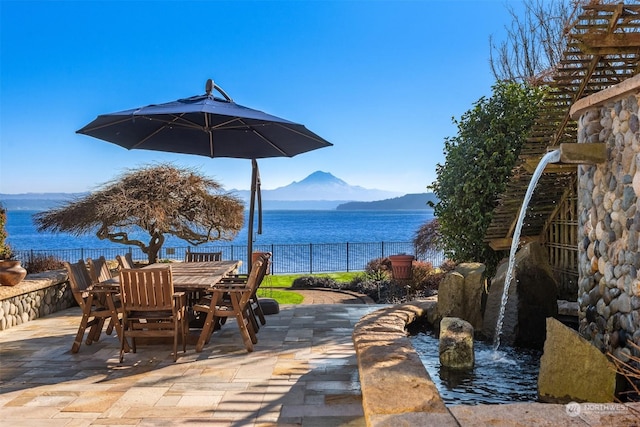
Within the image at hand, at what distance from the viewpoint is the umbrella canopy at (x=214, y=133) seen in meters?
6.02

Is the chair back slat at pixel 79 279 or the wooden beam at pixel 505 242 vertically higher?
the wooden beam at pixel 505 242

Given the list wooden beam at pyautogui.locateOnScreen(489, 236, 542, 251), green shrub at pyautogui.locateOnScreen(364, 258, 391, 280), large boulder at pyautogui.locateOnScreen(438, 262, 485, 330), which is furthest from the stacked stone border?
green shrub at pyautogui.locateOnScreen(364, 258, 391, 280)

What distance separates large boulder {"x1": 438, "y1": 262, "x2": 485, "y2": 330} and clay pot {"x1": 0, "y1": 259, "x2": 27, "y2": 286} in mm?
5477

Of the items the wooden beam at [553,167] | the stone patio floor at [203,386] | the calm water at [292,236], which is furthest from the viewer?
the calm water at [292,236]

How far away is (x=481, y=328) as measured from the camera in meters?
5.74

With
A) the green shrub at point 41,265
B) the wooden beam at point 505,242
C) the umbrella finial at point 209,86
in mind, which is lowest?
the green shrub at point 41,265

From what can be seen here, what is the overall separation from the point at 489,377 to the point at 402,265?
5.67 meters

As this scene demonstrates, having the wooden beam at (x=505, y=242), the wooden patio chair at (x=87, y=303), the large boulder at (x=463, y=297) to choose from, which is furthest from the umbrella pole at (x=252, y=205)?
the wooden beam at (x=505, y=242)

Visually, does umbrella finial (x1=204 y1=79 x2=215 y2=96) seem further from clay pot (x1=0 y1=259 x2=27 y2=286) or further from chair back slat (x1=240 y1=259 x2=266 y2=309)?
clay pot (x1=0 y1=259 x2=27 y2=286)

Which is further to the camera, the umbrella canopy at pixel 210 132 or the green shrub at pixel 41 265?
the green shrub at pixel 41 265

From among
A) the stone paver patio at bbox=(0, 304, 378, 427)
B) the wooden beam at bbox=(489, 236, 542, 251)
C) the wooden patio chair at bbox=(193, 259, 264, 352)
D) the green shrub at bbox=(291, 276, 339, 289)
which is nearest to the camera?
the stone paver patio at bbox=(0, 304, 378, 427)

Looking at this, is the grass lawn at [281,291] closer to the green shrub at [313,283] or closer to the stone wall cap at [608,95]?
the green shrub at [313,283]

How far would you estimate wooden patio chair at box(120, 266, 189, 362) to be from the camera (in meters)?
4.68

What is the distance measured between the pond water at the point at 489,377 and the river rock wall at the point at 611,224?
0.64 meters
